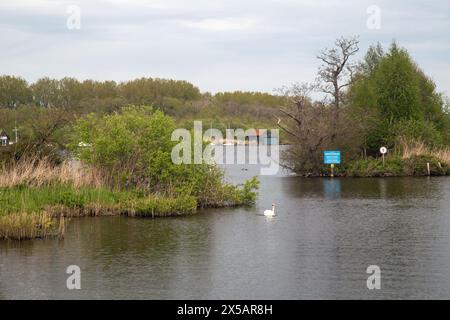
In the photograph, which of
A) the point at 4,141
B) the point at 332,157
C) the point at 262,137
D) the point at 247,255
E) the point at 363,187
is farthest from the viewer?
the point at 262,137

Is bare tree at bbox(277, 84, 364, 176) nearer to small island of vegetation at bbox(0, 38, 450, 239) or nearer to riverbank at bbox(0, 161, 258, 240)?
small island of vegetation at bbox(0, 38, 450, 239)

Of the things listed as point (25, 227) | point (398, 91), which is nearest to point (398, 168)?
point (398, 91)

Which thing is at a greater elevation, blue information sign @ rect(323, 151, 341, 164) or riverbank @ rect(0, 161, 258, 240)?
blue information sign @ rect(323, 151, 341, 164)

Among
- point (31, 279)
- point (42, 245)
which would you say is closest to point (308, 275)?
point (31, 279)

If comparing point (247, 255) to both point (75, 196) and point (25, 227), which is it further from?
point (75, 196)

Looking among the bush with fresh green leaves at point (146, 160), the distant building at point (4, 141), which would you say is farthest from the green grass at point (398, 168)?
the distant building at point (4, 141)

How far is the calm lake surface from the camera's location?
14.0m

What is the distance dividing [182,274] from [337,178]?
A: 28.9 metres

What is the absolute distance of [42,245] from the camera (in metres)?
19.1

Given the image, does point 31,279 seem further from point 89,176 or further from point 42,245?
point 89,176

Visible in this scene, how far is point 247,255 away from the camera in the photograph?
57.6ft

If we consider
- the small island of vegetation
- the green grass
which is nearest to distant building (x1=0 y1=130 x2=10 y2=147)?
the small island of vegetation

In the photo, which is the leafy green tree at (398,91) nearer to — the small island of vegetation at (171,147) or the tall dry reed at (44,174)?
the small island of vegetation at (171,147)

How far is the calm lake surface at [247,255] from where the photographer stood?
1404 cm
